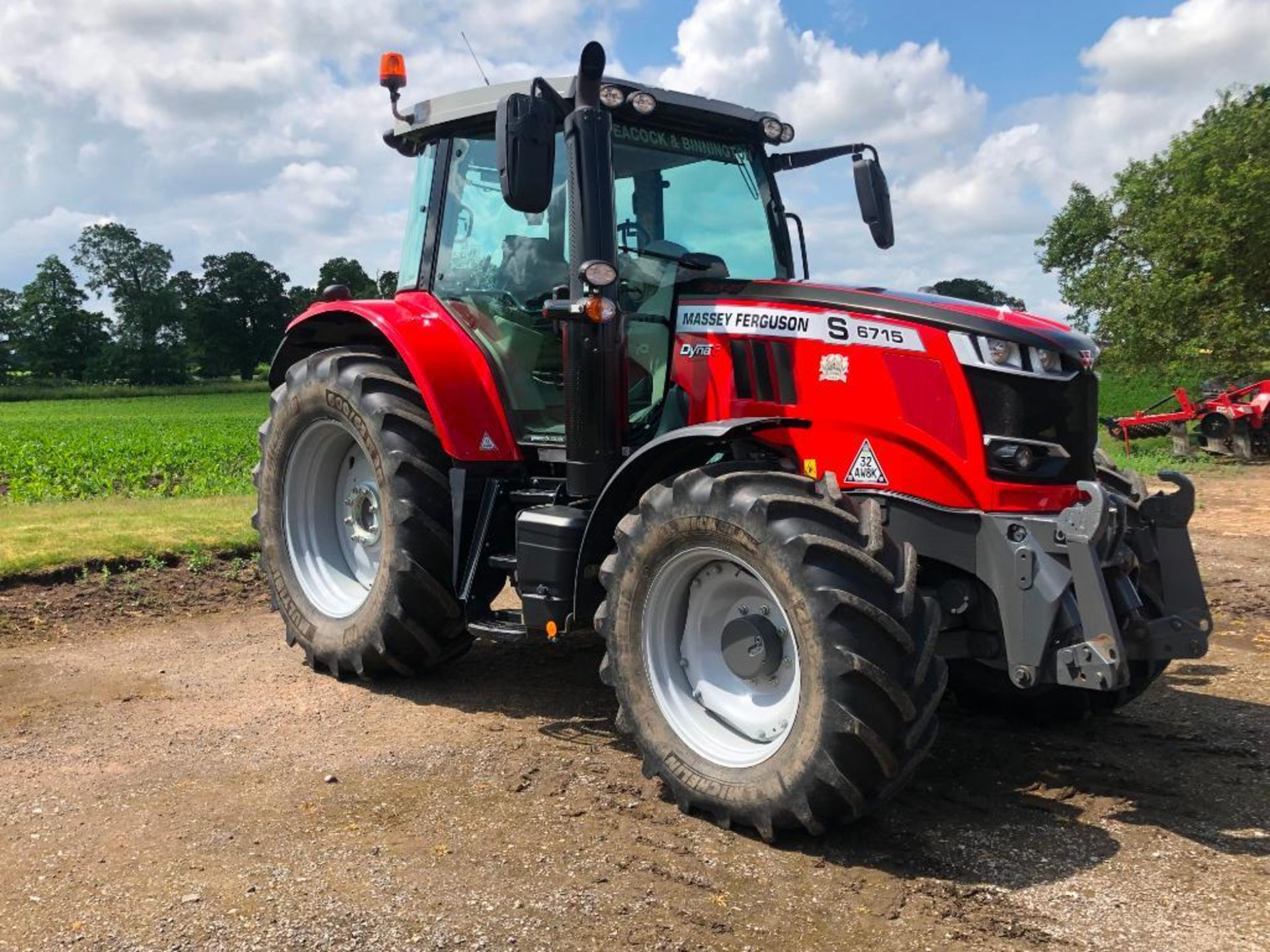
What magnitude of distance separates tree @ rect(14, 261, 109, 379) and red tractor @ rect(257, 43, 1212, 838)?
74868mm

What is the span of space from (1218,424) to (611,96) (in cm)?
1711

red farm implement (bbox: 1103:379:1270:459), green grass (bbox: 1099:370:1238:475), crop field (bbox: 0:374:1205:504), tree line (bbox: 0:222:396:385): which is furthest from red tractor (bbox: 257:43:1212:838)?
tree line (bbox: 0:222:396:385)

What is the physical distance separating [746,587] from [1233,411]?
1693 centimetres

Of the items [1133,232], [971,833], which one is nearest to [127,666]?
[971,833]

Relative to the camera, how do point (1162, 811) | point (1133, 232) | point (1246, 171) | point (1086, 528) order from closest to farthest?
1. point (1086, 528)
2. point (1162, 811)
3. point (1246, 171)
4. point (1133, 232)

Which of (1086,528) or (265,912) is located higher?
(1086,528)

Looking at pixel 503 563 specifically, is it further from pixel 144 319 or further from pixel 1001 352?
pixel 144 319

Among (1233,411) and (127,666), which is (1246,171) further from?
(127,666)

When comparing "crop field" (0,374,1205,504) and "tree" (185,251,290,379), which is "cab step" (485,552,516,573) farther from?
"tree" (185,251,290,379)

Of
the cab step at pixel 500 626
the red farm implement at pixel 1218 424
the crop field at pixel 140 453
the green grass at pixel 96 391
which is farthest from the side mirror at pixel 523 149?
the green grass at pixel 96 391

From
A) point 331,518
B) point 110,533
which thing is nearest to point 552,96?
point 331,518

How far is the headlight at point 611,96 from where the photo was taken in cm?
441

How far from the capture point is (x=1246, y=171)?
851 inches

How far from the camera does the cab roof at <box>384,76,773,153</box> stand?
4.70 m
